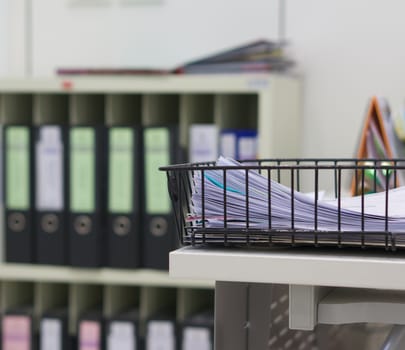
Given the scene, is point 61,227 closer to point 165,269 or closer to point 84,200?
point 84,200

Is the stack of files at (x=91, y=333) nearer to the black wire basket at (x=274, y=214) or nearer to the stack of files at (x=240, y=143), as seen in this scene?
the stack of files at (x=240, y=143)

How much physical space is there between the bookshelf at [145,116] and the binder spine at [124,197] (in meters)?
0.05

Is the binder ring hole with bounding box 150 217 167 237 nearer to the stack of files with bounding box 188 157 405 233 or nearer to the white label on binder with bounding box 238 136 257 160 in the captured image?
the white label on binder with bounding box 238 136 257 160

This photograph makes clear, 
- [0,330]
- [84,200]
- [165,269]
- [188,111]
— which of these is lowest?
[0,330]

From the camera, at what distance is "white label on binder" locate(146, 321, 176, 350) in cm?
223

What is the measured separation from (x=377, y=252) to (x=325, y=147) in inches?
64.9

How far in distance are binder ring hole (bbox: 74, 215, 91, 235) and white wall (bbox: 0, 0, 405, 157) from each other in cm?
55

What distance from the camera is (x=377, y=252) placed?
774mm

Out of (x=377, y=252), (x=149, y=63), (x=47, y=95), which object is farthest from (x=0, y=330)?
(x=377, y=252)

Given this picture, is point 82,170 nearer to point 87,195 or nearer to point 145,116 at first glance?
point 87,195

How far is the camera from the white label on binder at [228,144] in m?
2.17

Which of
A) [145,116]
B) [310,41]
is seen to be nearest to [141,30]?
[145,116]

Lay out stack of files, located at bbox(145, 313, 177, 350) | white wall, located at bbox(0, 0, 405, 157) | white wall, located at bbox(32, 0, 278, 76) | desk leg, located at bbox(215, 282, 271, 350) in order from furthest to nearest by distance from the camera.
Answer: white wall, located at bbox(32, 0, 278, 76) < white wall, located at bbox(0, 0, 405, 157) < stack of files, located at bbox(145, 313, 177, 350) < desk leg, located at bbox(215, 282, 271, 350)

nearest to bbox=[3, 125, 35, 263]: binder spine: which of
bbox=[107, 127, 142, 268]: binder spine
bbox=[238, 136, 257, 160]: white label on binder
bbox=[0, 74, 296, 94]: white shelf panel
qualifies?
bbox=[0, 74, 296, 94]: white shelf panel
